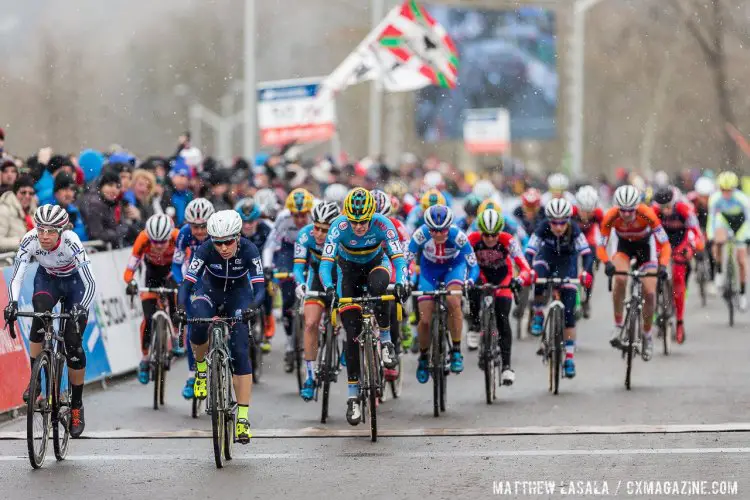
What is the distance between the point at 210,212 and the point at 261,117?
16772 millimetres

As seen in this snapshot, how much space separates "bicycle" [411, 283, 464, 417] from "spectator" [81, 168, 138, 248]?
157 inches

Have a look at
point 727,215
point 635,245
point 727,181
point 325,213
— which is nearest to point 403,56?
point 727,181

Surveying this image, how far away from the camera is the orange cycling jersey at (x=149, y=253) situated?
46.5ft

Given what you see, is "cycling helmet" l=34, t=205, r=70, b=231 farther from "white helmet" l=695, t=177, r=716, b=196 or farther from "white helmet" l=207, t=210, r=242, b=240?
"white helmet" l=695, t=177, r=716, b=196

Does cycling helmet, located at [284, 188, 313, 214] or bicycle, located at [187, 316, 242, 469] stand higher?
cycling helmet, located at [284, 188, 313, 214]

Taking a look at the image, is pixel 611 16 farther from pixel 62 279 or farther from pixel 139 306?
pixel 62 279

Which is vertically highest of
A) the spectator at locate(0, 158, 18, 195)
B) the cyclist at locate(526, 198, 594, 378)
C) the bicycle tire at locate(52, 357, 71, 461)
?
the spectator at locate(0, 158, 18, 195)

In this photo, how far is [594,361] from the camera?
1753 cm

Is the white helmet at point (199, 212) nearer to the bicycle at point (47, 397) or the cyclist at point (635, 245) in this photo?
the bicycle at point (47, 397)

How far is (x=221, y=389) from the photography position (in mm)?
10789

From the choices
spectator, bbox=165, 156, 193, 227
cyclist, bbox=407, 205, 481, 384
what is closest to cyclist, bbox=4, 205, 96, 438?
cyclist, bbox=407, 205, 481, 384

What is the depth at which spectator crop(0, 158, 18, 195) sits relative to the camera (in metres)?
15.1

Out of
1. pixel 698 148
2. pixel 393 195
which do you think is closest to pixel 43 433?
pixel 393 195

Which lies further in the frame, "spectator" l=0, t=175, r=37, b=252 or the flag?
the flag
